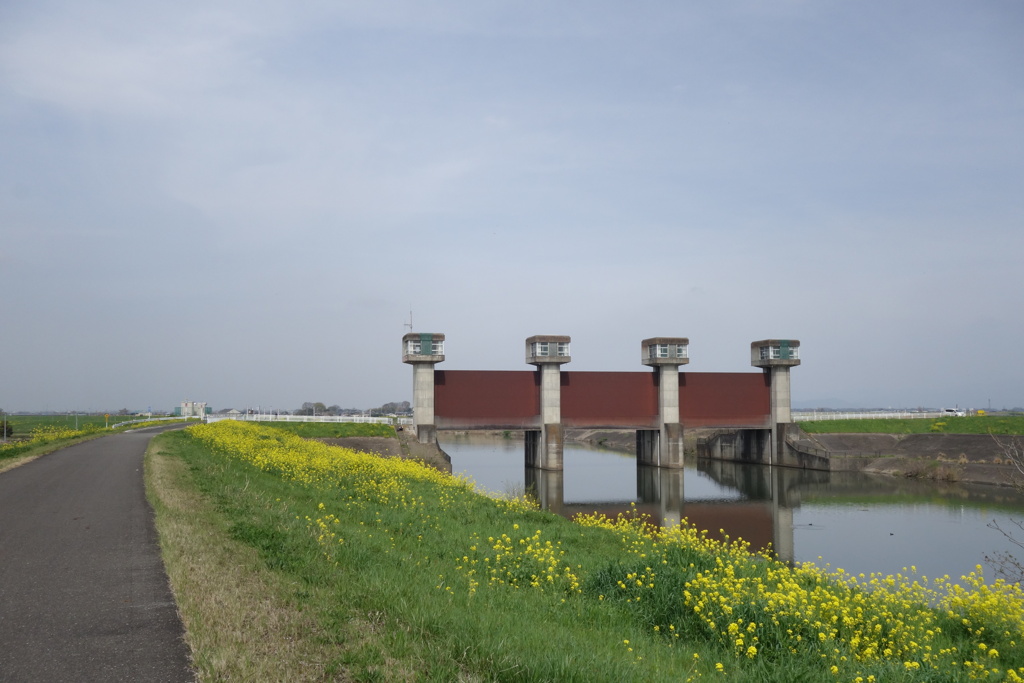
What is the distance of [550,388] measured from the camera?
173 feet

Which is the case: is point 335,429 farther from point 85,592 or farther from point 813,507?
point 85,592

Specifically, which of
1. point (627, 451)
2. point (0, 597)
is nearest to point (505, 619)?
point (0, 597)

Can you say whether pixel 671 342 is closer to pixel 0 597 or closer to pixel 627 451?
pixel 627 451

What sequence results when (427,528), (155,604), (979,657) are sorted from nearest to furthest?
(155,604) < (979,657) < (427,528)

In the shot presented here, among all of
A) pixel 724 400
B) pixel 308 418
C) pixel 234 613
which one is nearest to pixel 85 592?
pixel 234 613

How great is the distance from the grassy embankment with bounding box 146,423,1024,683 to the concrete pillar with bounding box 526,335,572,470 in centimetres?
3496

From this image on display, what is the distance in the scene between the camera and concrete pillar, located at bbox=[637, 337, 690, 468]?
2140 inches

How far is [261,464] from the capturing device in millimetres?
24859

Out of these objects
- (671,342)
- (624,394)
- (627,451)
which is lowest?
(627,451)

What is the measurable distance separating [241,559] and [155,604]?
6.87 ft

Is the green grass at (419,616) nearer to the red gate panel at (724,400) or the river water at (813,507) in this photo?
the river water at (813,507)

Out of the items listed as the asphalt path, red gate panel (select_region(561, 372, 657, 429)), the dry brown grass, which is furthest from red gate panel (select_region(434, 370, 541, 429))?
the dry brown grass

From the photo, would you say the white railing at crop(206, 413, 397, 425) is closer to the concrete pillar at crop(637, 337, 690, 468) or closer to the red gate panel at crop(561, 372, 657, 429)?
the red gate panel at crop(561, 372, 657, 429)

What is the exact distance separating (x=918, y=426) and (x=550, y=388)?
36461 millimetres
